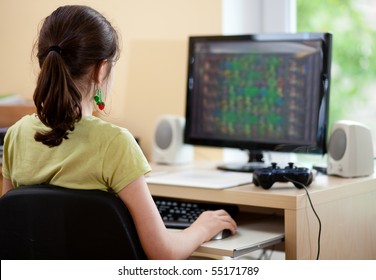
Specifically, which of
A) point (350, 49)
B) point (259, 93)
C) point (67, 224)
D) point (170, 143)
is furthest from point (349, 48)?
point (67, 224)

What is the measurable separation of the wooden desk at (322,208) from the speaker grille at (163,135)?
41 centimetres

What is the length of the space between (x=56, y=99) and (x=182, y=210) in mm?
591

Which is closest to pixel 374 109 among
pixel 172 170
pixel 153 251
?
pixel 172 170

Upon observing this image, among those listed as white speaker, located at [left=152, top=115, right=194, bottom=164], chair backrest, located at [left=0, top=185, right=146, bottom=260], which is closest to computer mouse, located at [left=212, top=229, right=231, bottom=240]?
chair backrest, located at [left=0, top=185, right=146, bottom=260]

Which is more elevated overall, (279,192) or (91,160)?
(91,160)

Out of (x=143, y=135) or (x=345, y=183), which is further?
(x=143, y=135)

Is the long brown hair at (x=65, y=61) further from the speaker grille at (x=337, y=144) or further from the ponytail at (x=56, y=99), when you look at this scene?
the speaker grille at (x=337, y=144)

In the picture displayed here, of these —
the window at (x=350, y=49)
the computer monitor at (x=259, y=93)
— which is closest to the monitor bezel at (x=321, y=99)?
the computer monitor at (x=259, y=93)

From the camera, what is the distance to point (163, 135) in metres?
2.40

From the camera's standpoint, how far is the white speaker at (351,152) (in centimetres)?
201

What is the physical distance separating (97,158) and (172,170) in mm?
830

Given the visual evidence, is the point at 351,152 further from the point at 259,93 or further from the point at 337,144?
the point at 259,93

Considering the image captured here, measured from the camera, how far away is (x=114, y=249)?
1381 millimetres

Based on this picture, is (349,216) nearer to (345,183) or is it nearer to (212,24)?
(345,183)
